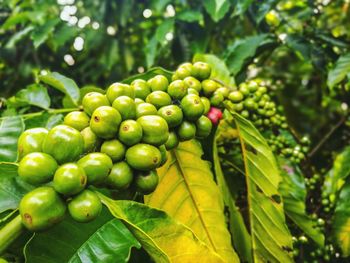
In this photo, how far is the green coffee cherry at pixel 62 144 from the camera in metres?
0.86

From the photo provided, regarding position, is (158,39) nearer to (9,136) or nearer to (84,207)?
(9,136)

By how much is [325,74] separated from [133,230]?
5.66 ft

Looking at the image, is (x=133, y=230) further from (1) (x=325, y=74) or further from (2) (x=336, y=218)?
(1) (x=325, y=74)

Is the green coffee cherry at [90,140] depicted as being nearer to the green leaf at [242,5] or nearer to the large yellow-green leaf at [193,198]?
the large yellow-green leaf at [193,198]

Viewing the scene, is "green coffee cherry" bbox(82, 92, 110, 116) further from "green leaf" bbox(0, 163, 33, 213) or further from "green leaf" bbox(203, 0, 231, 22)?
"green leaf" bbox(203, 0, 231, 22)

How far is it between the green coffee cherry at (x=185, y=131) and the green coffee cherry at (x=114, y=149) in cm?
22

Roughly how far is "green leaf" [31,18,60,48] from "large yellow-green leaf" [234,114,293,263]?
1.86 m

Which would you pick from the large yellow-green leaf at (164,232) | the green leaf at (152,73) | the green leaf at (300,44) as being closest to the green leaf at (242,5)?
the green leaf at (300,44)

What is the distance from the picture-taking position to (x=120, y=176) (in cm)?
95

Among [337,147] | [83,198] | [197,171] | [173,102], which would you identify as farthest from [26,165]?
[337,147]

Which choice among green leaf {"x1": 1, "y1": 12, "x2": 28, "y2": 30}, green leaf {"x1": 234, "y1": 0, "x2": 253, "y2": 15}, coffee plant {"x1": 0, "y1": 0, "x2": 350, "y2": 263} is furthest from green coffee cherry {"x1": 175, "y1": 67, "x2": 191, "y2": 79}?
green leaf {"x1": 1, "y1": 12, "x2": 28, "y2": 30}

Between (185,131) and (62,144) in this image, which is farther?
(185,131)

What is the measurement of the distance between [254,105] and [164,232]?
850 mm

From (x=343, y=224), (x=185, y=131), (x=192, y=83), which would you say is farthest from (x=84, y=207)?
(x=343, y=224)
